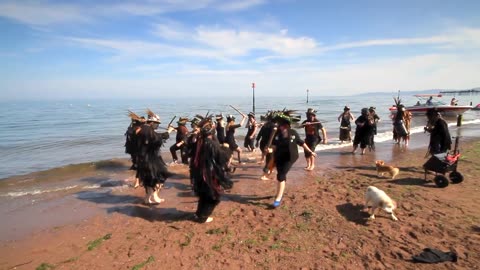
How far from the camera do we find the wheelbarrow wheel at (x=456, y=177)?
7406 mm

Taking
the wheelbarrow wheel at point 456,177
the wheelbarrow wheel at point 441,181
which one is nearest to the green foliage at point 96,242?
the wheelbarrow wheel at point 441,181

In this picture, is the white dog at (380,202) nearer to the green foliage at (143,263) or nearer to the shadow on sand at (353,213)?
the shadow on sand at (353,213)

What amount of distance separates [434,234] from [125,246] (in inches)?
195

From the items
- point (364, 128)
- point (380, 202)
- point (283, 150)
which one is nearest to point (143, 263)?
point (283, 150)

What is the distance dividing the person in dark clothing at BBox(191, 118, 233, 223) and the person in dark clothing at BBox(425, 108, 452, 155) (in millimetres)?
6331

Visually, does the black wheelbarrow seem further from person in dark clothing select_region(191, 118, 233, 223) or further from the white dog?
person in dark clothing select_region(191, 118, 233, 223)

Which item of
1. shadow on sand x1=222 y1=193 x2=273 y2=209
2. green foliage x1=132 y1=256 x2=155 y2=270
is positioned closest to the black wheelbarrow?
shadow on sand x1=222 y1=193 x2=273 y2=209

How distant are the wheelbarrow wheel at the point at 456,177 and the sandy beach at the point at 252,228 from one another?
0.12 m

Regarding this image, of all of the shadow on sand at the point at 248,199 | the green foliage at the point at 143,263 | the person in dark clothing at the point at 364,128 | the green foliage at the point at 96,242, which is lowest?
the green foliage at the point at 96,242

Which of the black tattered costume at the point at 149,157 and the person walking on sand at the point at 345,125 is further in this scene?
the person walking on sand at the point at 345,125

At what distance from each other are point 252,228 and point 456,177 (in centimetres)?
546

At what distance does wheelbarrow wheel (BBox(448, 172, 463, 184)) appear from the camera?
741 centimetres

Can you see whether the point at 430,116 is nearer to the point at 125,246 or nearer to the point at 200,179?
the point at 200,179

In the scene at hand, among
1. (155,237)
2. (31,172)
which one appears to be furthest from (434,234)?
(31,172)
